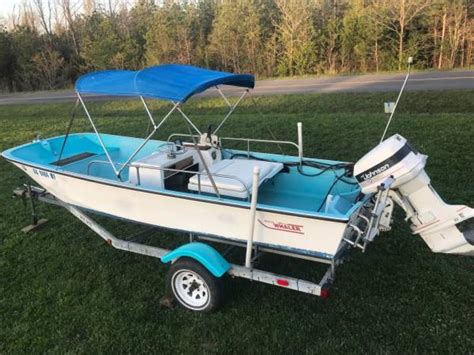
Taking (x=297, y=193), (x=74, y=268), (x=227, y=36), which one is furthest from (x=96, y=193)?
(x=227, y=36)

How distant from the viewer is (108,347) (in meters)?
3.28

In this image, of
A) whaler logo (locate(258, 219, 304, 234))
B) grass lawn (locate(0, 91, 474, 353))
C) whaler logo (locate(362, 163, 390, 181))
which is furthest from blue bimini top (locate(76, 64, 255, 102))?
grass lawn (locate(0, 91, 474, 353))

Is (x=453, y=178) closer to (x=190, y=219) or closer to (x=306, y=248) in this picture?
(x=306, y=248)

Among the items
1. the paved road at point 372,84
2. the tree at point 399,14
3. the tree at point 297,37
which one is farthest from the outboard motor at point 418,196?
the tree at point 297,37

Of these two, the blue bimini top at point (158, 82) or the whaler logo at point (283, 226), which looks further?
the blue bimini top at point (158, 82)

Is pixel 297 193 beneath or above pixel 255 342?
above

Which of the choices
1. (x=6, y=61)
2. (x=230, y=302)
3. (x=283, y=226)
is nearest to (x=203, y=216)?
(x=283, y=226)

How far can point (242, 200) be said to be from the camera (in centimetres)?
370

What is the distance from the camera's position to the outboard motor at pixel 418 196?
3133mm

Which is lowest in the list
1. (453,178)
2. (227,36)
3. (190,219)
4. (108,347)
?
(108,347)

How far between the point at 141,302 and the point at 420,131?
6113mm

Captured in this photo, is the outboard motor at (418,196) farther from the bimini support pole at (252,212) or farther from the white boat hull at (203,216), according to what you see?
the bimini support pole at (252,212)

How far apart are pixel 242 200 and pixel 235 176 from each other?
30 centimetres

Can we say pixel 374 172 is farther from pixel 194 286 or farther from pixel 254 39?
pixel 254 39
